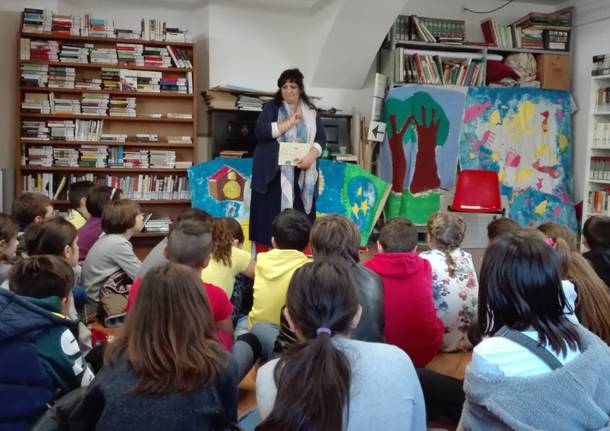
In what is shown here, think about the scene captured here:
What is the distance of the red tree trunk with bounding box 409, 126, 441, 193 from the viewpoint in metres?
5.97

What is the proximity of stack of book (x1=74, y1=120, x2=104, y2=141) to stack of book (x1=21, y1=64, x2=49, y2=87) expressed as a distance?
467 mm

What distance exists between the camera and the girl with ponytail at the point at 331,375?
1084 mm

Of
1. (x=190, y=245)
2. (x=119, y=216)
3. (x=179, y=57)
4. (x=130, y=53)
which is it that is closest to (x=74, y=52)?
(x=130, y=53)

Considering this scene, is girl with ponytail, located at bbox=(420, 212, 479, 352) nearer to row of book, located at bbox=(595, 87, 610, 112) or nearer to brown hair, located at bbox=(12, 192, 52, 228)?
brown hair, located at bbox=(12, 192, 52, 228)

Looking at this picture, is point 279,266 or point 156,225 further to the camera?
point 156,225

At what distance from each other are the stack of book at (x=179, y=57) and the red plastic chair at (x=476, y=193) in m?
2.88

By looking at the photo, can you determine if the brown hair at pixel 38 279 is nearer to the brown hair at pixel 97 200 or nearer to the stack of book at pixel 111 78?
the brown hair at pixel 97 200

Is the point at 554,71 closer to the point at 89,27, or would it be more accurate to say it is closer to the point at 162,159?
the point at 162,159

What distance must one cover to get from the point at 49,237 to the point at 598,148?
514 centimetres

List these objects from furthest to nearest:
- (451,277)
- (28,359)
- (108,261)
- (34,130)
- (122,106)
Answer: (122,106) → (34,130) → (108,261) → (451,277) → (28,359)

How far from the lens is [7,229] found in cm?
259

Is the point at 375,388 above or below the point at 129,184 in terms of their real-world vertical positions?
below

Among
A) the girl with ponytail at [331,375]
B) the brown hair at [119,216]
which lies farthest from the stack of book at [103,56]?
the girl with ponytail at [331,375]

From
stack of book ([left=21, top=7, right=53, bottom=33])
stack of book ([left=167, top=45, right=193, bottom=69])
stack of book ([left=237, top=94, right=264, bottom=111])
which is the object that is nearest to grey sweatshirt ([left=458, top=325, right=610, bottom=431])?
stack of book ([left=237, top=94, right=264, bottom=111])
